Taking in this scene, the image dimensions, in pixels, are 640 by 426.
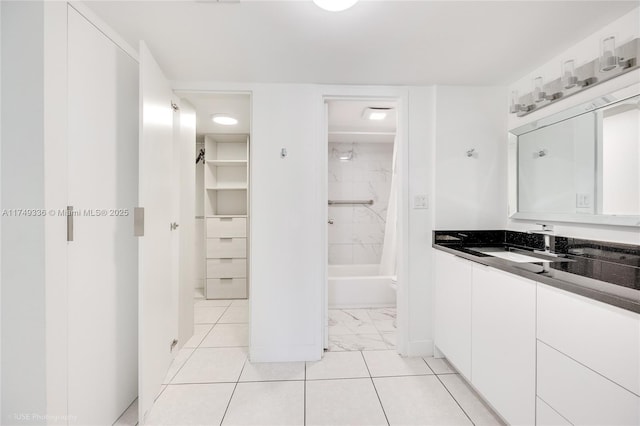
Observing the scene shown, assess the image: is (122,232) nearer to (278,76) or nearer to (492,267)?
(278,76)

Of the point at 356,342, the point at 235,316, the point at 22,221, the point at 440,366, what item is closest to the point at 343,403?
the point at 356,342

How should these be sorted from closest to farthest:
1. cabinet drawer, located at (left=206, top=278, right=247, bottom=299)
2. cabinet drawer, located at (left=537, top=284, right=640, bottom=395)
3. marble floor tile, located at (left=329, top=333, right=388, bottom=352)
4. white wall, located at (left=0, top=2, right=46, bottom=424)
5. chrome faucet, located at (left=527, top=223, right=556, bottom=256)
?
cabinet drawer, located at (left=537, top=284, right=640, bottom=395) → white wall, located at (left=0, top=2, right=46, bottom=424) → chrome faucet, located at (left=527, top=223, right=556, bottom=256) → marble floor tile, located at (left=329, top=333, right=388, bottom=352) → cabinet drawer, located at (left=206, top=278, right=247, bottom=299)

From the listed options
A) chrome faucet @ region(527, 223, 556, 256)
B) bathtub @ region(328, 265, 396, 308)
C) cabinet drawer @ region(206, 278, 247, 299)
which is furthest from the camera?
cabinet drawer @ region(206, 278, 247, 299)

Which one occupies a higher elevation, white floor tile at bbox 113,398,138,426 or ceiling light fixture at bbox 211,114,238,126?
ceiling light fixture at bbox 211,114,238,126

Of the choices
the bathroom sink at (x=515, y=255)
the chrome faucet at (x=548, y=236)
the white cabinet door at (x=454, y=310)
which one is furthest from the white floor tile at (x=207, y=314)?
the chrome faucet at (x=548, y=236)

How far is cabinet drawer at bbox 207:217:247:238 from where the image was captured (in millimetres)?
3254

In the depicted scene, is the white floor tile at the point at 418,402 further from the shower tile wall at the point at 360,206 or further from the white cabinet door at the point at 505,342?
the shower tile wall at the point at 360,206

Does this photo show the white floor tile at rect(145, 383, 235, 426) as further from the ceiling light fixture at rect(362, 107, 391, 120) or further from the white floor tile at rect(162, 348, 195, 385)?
the ceiling light fixture at rect(362, 107, 391, 120)

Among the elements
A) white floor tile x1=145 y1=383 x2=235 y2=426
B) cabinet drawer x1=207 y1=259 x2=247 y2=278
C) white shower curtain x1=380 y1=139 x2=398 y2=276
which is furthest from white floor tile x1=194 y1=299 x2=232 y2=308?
white shower curtain x1=380 y1=139 x2=398 y2=276

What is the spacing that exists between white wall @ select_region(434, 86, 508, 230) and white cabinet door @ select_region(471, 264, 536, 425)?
0.67 metres

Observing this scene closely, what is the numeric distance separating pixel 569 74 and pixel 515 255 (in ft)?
3.64

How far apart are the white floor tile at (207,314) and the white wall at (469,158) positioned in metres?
2.38

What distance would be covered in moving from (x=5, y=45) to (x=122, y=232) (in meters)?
0.89

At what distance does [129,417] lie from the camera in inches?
56.1
